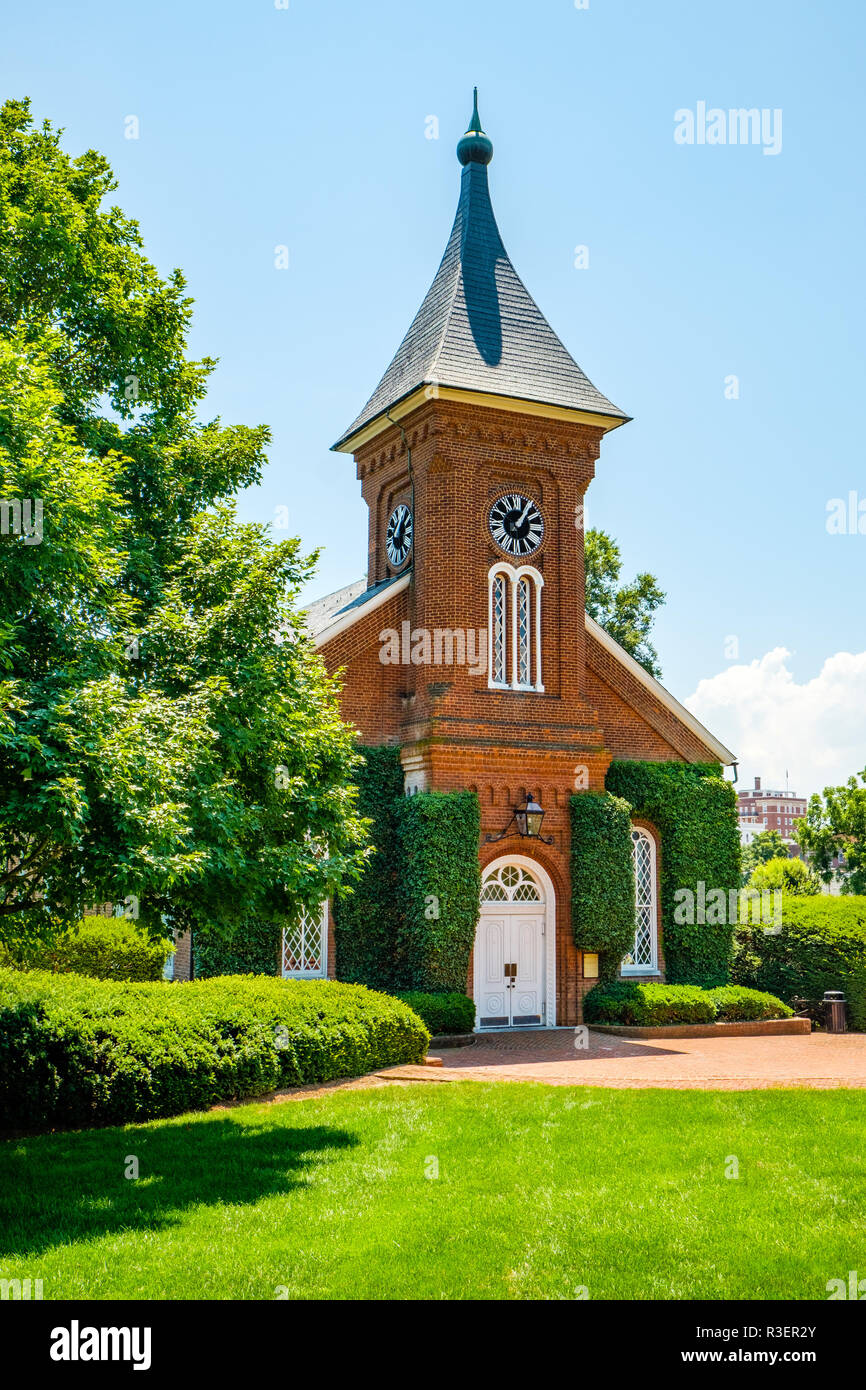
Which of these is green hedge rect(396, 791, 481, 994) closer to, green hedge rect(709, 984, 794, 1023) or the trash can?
green hedge rect(709, 984, 794, 1023)

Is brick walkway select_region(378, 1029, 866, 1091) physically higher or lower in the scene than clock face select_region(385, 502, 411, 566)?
lower

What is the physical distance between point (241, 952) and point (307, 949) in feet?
4.72

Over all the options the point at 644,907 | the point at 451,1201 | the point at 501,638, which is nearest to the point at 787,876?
the point at 644,907

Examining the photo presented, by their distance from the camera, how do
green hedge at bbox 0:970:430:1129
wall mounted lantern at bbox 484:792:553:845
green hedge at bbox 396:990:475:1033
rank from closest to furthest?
1. green hedge at bbox 0:970:430:1129
2. green hedge at bbox 396:990:475:1033
3. wall mounted lantern at bbox 484:792:553:845

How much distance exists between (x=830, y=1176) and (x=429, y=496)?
13.8m

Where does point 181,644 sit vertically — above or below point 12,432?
below

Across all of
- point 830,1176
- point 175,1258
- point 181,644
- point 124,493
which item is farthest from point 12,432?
point 830,1176

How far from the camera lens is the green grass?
22.7ft

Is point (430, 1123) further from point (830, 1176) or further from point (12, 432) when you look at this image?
point (12, 432)

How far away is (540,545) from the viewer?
69.7 ft

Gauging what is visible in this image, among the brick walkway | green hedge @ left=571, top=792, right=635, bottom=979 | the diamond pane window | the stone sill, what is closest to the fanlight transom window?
green hedge @ left=571, top=792, right=635, bottom=979

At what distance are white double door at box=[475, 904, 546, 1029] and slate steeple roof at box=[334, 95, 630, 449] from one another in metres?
9.35

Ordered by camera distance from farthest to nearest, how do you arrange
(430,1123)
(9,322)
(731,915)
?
(731,915) → (9,322) → (430,1123)

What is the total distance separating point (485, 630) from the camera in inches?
797
